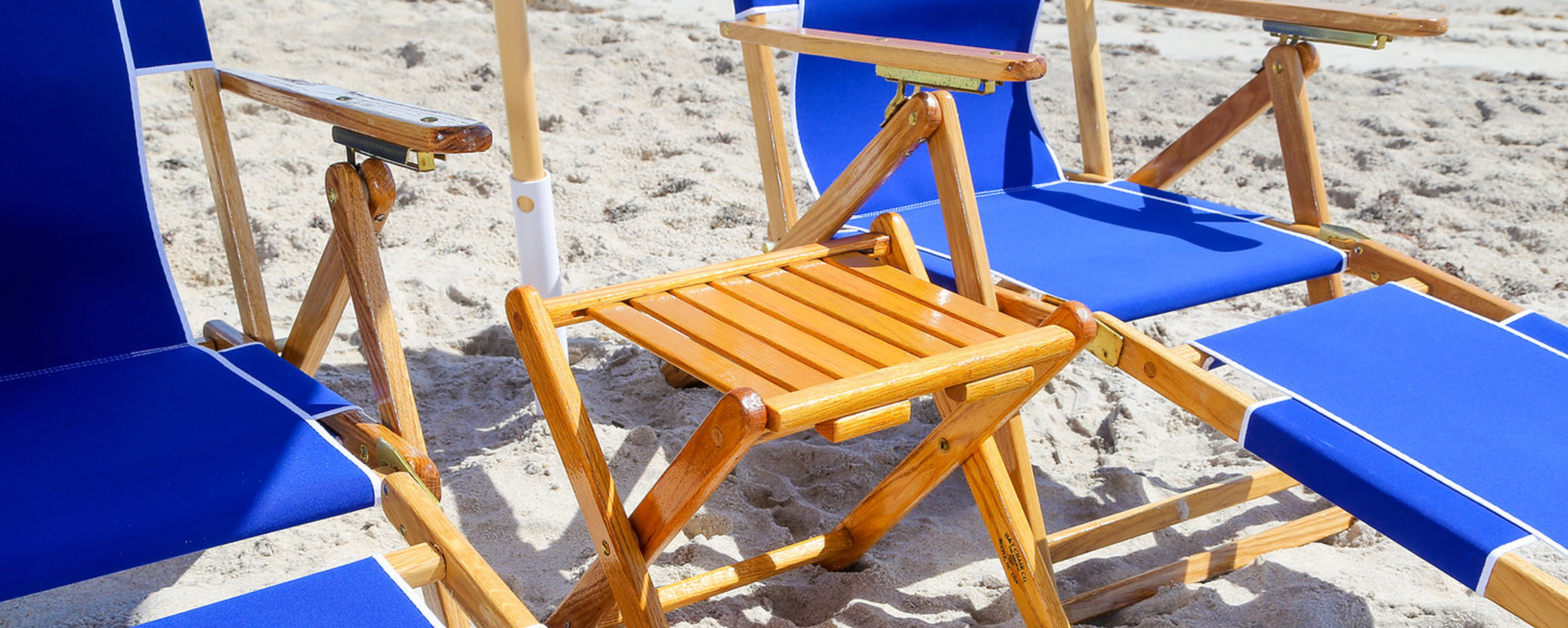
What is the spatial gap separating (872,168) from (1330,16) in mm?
1047

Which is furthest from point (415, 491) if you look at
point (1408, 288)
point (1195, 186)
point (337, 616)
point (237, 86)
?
point (1195, 186)

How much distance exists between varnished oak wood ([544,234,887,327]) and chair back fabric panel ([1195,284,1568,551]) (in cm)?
56

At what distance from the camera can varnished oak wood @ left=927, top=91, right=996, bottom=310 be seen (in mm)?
1852

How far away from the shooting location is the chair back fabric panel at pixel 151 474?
4.13 ft

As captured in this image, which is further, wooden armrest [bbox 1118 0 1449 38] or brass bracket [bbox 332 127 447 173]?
wooden armrest [bbox 1118 0 1449 38]

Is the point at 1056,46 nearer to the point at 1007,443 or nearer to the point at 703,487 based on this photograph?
the point at 1007,443

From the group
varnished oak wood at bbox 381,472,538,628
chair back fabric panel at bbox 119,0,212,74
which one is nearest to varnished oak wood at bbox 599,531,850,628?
varnished oak wood at bbox 381,472,538,628

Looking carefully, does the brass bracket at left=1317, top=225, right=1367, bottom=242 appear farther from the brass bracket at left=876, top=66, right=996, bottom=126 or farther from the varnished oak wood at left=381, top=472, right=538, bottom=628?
the varnished oak wood at left=381, top=472, right=538, bottom=628

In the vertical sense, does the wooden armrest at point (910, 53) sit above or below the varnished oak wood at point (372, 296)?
above

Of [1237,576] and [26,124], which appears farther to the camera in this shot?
[1237,576]

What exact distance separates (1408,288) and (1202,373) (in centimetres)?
63

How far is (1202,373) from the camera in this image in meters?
1.73

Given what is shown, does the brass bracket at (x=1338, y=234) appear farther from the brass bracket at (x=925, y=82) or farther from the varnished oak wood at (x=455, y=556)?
the varnished oak wood at (x=455, y=556)

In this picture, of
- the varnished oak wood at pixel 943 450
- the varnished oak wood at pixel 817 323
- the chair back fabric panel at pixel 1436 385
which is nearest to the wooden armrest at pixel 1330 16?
the chair back fabric panel at pixel 1436 385
